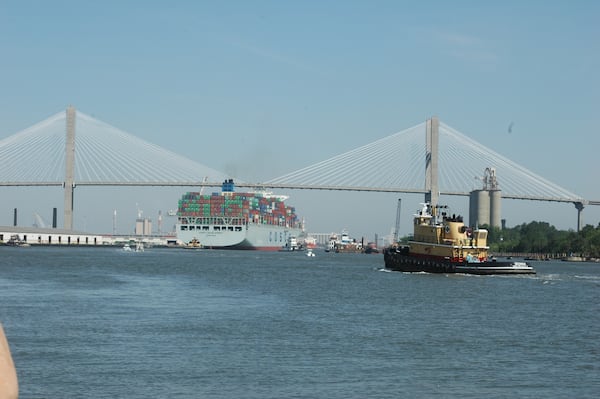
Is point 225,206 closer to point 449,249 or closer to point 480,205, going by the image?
point 480,205

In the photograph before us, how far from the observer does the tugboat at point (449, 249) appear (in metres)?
63.0

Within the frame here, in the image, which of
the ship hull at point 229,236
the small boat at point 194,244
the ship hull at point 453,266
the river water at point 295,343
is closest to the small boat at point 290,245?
the ship hull at point 229,236

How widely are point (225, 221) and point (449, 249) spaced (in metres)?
102

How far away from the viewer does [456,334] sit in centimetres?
2667

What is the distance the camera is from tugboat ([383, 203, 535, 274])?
207 ft

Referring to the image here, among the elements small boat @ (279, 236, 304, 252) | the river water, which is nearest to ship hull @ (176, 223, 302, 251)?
small boat @ (279, 236, 304, 252)

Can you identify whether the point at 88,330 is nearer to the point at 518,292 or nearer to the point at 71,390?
the point at 71,390

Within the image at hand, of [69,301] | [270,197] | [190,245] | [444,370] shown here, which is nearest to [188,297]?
[69,301]

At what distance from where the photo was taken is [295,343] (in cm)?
2328

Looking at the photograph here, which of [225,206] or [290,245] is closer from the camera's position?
[225,206]

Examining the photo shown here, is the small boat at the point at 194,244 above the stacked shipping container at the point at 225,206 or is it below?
below

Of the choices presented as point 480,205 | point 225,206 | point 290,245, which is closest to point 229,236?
point 225,206

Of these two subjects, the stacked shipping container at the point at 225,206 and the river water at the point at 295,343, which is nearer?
the river water at the point at 295,343

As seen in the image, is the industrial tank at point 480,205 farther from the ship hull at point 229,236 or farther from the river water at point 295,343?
the river water at point 295,343
